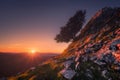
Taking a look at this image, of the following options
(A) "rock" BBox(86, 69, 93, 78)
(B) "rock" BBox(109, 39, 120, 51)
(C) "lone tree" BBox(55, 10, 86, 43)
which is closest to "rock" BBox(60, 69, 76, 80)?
(A) "rock" BBox(86, 69, 93, 78)

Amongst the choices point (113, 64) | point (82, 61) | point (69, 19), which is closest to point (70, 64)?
point (82, 61)

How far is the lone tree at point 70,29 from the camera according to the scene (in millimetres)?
69625

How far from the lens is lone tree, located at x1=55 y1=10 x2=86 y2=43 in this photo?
2741 inches

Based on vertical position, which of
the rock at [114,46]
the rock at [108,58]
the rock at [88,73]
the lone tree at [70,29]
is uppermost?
the lone tree at [70,29]

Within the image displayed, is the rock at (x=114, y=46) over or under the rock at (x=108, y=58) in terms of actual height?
over

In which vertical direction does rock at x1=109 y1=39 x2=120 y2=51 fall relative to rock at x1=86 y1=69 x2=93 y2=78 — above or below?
above

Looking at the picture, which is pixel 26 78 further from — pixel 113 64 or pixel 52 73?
pixel 113 64

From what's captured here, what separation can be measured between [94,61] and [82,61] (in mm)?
2896

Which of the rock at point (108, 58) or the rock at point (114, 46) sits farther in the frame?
the rock at point (114, 46)

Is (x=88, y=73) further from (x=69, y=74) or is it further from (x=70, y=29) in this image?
(x=70, y=29)

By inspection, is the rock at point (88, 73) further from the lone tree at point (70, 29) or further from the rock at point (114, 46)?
the lone tree at point (70, 29)

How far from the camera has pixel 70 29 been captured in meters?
69.6

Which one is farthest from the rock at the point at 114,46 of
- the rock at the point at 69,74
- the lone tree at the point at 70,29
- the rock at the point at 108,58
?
the lone tree at the point at 70,29

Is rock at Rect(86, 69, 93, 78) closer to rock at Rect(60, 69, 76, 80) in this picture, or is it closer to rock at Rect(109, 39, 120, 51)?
rock at Rect(60, 69, 76, 80)
